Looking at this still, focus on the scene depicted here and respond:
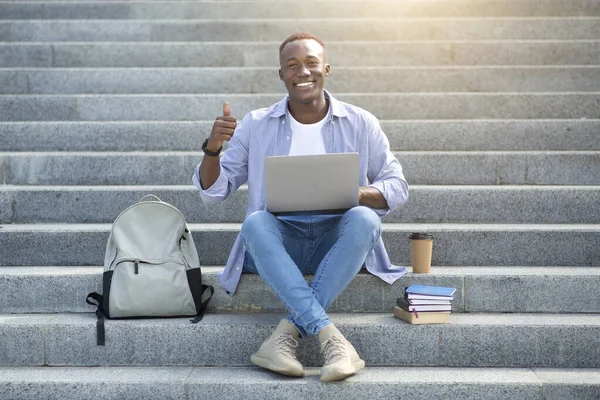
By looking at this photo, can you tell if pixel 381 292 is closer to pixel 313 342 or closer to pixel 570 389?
pixel 313 342

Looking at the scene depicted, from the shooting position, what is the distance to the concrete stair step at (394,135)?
15.2ft

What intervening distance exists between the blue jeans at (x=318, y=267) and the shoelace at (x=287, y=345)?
57 mm

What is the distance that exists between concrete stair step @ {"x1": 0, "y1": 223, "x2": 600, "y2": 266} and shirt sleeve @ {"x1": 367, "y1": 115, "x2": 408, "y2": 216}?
17.0 inches

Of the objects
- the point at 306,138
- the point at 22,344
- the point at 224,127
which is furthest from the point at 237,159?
the point at 22,344

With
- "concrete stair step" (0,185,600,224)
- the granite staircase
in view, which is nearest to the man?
the granite staircase

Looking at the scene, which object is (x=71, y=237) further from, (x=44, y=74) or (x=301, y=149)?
(x=44, y=74)

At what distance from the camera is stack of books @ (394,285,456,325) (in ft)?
10.6

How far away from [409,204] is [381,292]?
75cm

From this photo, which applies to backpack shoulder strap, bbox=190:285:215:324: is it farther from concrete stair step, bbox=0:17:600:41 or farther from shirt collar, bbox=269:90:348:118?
concrete stair step, bbox=0:17:600:41

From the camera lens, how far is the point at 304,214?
326 centimetres

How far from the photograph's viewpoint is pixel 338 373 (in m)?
2.88

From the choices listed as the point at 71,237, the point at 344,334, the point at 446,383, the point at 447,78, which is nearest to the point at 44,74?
the point at 71,237

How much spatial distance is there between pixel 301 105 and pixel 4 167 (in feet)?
6.23

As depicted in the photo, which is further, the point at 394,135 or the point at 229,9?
the point at 229,9
